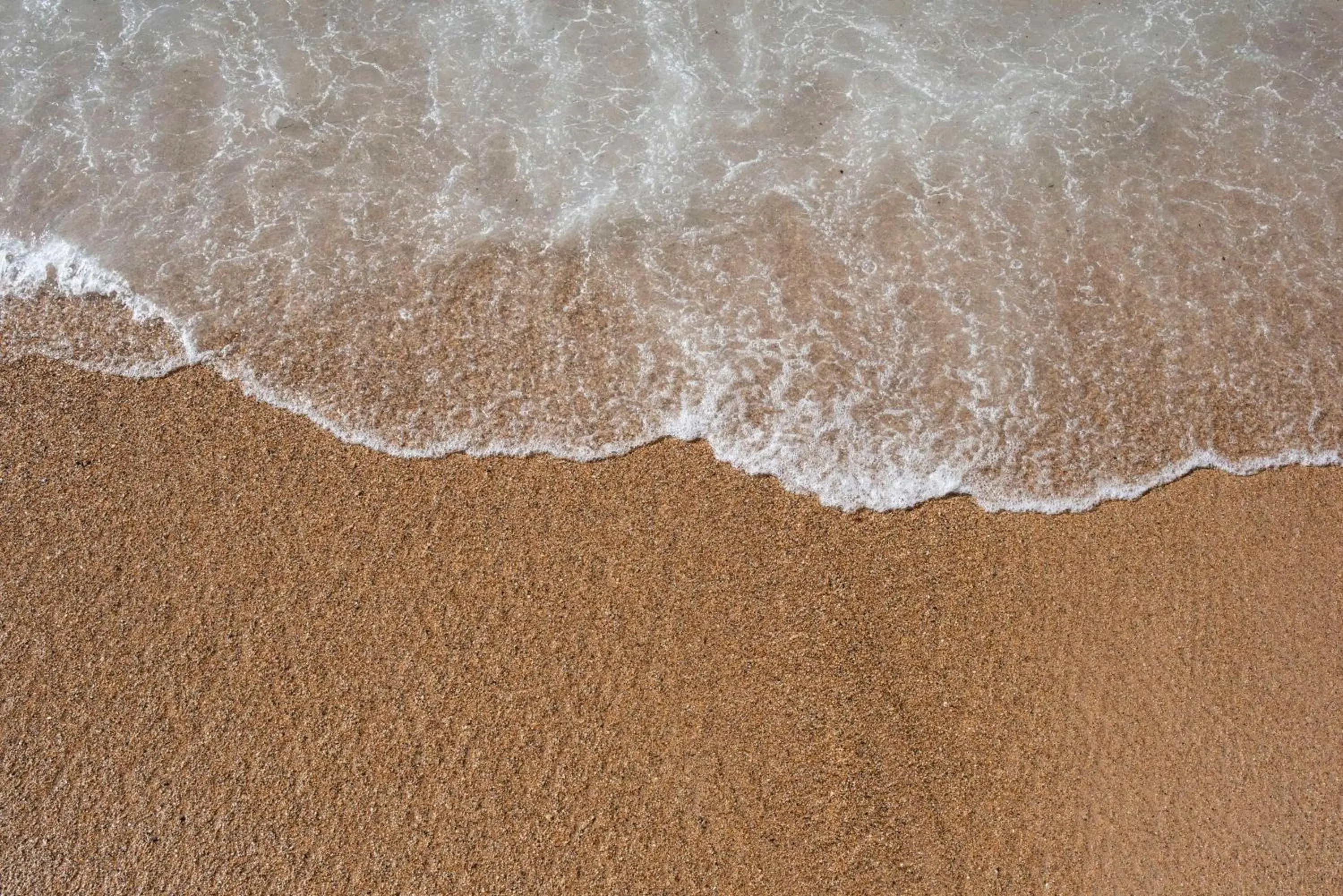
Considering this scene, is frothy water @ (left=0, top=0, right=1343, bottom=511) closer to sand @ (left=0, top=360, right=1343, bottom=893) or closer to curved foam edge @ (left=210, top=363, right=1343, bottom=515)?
curved foam edge @ (left=210, top=363, right=1343, bottom=515)

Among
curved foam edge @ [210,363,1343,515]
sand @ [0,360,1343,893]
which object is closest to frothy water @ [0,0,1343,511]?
curved foam edge @ [210,363,1343,515]

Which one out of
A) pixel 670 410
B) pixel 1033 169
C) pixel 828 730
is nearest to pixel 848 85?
pixel 1033 169

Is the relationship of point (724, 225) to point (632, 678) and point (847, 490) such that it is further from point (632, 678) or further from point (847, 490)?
point (632, 678)

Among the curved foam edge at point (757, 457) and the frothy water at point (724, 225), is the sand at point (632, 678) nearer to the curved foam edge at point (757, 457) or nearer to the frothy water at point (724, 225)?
the curved foam edge at point (757, 457)

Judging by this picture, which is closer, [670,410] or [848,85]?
[670,410]

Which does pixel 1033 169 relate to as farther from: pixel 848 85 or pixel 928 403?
pixel 928 403

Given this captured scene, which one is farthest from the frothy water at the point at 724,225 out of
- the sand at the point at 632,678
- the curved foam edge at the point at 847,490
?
the sand at the point at 632,678
